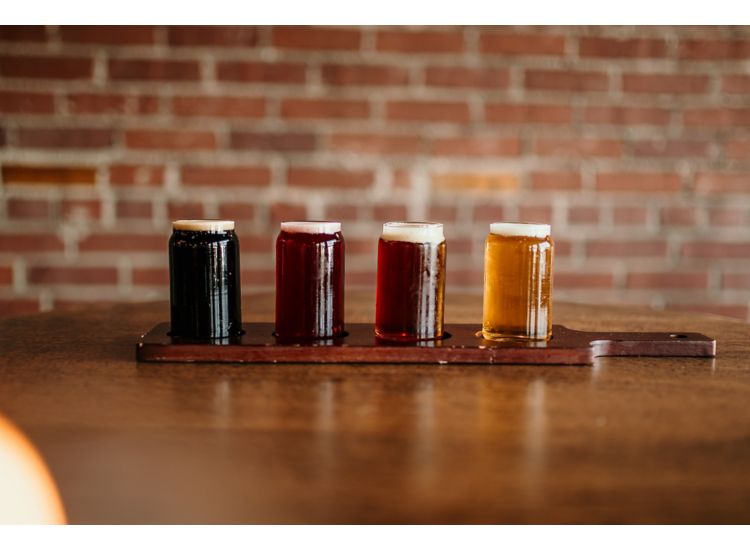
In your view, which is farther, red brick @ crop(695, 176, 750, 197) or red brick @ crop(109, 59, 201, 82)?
red brick @ crop(695, 176, 750, 197)

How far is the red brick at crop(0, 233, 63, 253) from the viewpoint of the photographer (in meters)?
1.83

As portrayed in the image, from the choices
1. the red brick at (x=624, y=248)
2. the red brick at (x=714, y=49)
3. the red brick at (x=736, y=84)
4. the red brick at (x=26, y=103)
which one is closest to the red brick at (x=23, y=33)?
the red brick at (x=26, y=103)

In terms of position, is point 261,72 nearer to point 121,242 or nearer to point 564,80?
point 121,242

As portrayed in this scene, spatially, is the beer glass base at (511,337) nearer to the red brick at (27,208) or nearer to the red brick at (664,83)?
the red brick at (664,83)

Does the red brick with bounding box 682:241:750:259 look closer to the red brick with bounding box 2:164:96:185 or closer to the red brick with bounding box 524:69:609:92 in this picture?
the red brick with bounding box 524:69:609:92

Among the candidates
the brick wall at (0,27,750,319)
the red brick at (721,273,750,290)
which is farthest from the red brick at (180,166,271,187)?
the red brick at (721,273,750,290)

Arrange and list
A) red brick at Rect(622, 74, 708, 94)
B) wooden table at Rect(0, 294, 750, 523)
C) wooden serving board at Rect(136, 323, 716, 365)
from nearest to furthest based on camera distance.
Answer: wooden table at Rect(0, 294, 750, 523) → wooden serving board at Rect(136, 323, 716, 365) → red brick at Rect(622, 74, 708, 94)

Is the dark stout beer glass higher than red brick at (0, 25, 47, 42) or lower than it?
lower

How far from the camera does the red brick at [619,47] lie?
186cm

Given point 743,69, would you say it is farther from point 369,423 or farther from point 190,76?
point 369,423

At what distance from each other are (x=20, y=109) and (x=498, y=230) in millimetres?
1353

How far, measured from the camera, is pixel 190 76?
182 cm

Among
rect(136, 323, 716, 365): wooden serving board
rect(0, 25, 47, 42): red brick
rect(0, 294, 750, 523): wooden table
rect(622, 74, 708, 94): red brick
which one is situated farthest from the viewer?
Result: rect(622, 74, 708, 94): red brick

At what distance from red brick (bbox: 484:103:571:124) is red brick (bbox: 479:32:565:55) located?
0.13m
